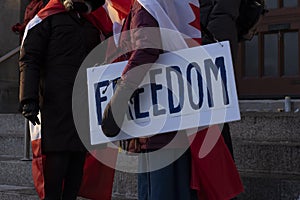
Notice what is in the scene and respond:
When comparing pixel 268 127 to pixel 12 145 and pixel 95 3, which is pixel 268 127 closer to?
pixel 95 3

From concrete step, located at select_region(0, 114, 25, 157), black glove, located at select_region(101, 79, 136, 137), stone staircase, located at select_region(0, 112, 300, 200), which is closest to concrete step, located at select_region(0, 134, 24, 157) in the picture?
concrete step, located at select_region(0, 114, 25, 157)

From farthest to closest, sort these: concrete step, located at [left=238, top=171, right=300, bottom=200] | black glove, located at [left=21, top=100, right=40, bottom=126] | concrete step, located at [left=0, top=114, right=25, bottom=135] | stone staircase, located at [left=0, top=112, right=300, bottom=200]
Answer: concrete step, located at [left=0, top=114, right=25, bottom=135] < stone staircase, located at [left=0, top=112, right=300, bottom=200] < concrete step, located at [left=238, top=171, right=300, bottom=200] < black glove, located at [left=21, top=100, right=40, bottom=126]

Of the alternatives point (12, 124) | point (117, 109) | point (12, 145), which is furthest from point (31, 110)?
point (12, 124)

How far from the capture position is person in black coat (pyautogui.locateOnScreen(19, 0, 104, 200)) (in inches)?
149

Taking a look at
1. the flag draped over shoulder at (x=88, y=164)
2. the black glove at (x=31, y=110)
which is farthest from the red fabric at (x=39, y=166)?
the black glove at (x=31, y=110)

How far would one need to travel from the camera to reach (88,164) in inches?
164

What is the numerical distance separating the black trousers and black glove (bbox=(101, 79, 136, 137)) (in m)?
1.10

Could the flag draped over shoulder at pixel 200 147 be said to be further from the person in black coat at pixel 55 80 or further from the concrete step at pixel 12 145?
the concrete step at pixel 12 145

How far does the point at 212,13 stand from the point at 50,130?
1264 mm

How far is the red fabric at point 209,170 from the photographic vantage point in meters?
2.83

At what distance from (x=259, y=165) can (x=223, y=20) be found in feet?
4.44

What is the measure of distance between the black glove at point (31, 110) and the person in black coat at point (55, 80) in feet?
0.15

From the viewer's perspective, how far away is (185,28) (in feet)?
9.66

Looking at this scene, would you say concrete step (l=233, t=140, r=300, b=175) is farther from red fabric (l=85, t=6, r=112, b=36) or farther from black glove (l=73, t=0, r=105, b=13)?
black glove (l=73, t=0, r=105, b=13)
